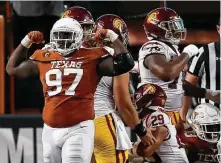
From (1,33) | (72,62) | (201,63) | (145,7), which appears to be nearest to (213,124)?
(201,63)

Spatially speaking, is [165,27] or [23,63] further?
[165,27]

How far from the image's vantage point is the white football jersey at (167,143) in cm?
521

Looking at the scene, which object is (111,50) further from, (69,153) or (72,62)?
(69,153)

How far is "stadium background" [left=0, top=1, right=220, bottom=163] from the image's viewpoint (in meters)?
6.06

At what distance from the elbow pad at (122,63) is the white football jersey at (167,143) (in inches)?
30.4

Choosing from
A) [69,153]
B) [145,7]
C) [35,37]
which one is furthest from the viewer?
[145,7]

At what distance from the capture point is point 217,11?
8.78 m

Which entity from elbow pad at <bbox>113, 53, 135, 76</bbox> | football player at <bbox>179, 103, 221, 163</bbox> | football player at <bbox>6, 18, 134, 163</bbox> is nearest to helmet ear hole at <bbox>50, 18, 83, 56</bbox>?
football player at <bbox>6, 18, 134, 163</bbox>

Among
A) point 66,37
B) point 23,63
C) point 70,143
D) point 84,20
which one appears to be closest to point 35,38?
point 23,63

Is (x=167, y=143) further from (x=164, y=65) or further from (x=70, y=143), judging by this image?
(x=70, y=143)

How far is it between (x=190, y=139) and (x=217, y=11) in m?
3.68

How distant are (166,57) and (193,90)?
63 centimetres

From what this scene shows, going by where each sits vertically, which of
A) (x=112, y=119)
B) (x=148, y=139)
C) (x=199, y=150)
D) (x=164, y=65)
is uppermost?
(x=164, y=65)

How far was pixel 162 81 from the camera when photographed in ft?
17.9
